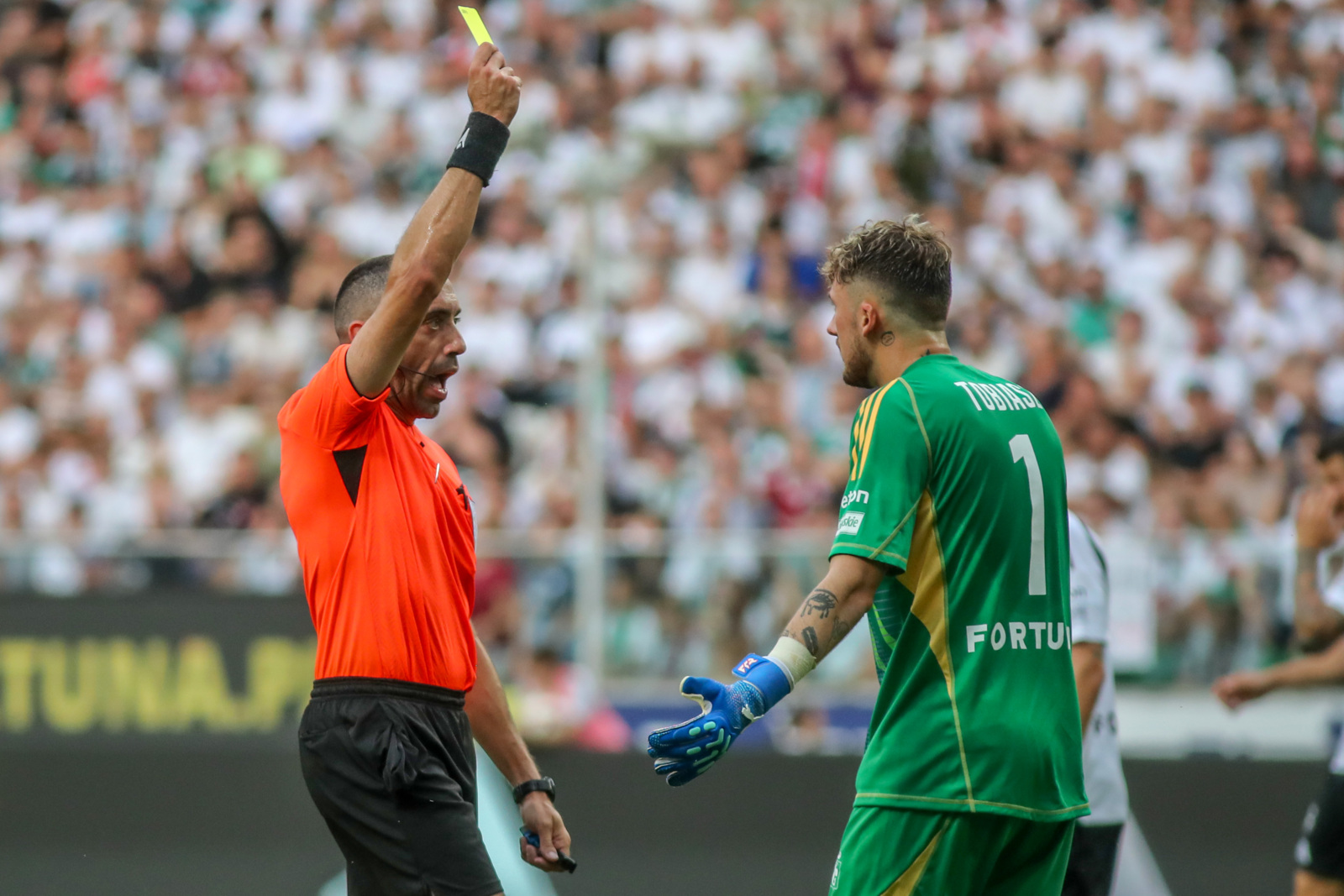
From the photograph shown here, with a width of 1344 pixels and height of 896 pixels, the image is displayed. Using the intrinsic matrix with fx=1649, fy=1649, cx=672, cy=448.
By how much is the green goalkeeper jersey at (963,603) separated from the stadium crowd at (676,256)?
224 inches

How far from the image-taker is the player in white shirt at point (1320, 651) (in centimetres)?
677

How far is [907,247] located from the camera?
4320 mm

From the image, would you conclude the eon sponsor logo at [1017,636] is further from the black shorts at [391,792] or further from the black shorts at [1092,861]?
the black shorts at [1092,861]

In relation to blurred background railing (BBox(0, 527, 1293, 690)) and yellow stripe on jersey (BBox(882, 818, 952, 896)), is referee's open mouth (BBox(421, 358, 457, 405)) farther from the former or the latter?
blurred background railing (BBox(0, 527, 1293, 690))

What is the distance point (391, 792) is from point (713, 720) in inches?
39.7

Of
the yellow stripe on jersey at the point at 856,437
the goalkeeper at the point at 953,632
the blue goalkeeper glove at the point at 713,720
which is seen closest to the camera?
the blue goalkeeper glove at the point at 713,720

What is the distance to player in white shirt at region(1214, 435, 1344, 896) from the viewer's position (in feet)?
22.2

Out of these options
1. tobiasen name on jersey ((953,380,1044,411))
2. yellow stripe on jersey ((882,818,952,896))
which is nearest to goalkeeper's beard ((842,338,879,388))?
tobiasen name on jersey ((953,380,1044,411))

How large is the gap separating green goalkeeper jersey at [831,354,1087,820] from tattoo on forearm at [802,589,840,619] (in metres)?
0.13

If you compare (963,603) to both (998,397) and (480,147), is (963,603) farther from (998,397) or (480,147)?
(480,147)

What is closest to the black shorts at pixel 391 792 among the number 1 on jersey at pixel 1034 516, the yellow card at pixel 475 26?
the number 1 on jersey at pixel 1034 516

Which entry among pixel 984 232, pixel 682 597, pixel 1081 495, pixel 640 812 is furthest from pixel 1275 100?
pixel 640 812

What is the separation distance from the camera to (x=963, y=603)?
417 cm

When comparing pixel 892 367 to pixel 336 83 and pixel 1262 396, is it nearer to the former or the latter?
pixel 1262 396
